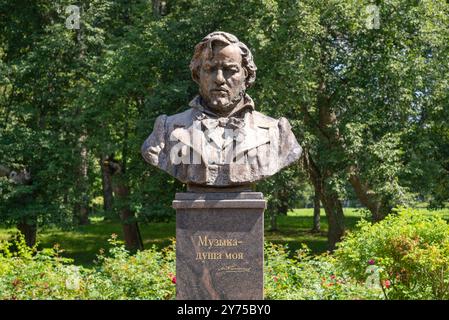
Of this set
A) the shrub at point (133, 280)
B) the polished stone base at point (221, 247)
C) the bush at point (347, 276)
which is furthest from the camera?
the shrub at point (133, 280)

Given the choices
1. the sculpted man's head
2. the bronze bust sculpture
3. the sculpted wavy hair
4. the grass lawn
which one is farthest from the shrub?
the grass lawn

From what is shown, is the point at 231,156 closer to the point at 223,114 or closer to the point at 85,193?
the point at 223,114

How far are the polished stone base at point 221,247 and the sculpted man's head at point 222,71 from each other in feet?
3.12

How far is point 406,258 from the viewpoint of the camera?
7812 mm

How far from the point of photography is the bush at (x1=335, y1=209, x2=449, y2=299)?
25.6 ft

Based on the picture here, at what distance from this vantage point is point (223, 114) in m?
6.41

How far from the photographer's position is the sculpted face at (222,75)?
630 cm

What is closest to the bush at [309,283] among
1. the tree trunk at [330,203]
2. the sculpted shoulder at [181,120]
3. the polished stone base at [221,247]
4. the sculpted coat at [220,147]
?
the polished stone base at [221,247]

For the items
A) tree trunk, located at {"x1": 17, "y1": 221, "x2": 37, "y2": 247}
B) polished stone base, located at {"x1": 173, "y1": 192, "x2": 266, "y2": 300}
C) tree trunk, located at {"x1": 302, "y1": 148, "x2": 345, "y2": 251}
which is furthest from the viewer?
tree trunk, located at {"x1": 17, "y1": 221, "x2": 37, "y2": 247}

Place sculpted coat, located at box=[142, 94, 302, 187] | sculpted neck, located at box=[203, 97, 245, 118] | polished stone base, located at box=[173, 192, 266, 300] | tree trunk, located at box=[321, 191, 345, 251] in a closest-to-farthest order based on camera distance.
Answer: polished stone base, located at box=[173, 192, 266, 300] → sculpted coat, located at box=[142, 94, 302, 187] → sculpted neck, located at box=[203, 97, 245, 118] → tree trunk, located at box=[321, 191, 345, 251]

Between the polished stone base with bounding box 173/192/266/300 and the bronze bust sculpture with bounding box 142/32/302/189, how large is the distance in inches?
10.0

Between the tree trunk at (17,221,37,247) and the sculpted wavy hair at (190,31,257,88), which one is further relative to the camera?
the tree trunk at (17,221,37,247)

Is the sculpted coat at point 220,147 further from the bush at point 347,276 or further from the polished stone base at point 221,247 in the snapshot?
the bush at point 347,276

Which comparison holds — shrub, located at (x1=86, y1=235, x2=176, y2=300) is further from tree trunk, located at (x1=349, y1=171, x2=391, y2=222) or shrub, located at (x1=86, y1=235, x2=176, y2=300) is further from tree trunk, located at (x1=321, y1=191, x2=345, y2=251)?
tree trunk, located at (x1=321, y1=191, x2=345, y2=251)
